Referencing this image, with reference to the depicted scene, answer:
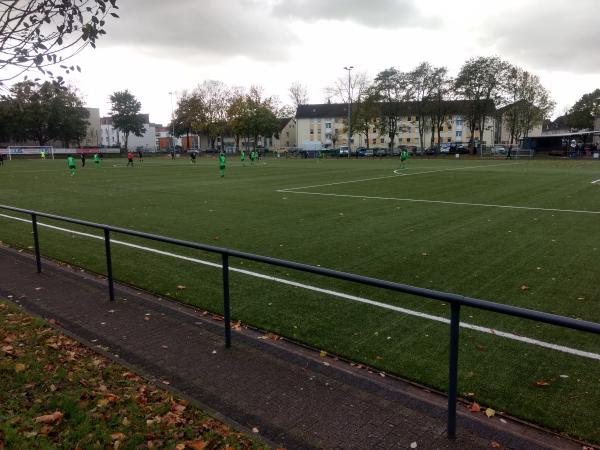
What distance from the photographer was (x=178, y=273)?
8195 millimetres

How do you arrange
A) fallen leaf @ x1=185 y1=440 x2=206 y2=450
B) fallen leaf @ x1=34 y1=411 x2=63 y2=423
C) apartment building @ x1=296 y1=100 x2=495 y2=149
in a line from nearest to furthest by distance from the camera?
fallen leaf @ x1=185 y1=440 x2=206 y2=450, fallen leaf @ x1=34 y1=411 x2=63 y2=423, apartment building @ x1=296 y1=100 x2=495 y2=149

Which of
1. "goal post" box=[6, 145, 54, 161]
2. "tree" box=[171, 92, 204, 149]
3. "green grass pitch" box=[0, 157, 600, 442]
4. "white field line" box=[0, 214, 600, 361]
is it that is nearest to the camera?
"green grass pitch" box=[0, 157, 600, 442]

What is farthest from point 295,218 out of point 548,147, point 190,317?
point 548,147

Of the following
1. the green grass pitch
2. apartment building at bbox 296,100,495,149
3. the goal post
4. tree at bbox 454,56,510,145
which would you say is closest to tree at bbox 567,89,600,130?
apartment building at bbox 296,100,495,149

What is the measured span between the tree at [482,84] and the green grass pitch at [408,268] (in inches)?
2139

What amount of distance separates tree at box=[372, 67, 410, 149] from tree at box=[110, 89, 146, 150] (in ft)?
181

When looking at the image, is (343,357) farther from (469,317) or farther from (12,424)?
(12,424)

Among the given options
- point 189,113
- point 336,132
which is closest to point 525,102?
point 336,132

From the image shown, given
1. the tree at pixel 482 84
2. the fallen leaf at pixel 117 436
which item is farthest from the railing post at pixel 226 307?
the tree at pixel 482 84

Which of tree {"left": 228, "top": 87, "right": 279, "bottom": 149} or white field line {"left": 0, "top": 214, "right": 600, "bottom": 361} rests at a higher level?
tree {"left": 228, "top": 87, "right": 279, "bottom": 149}

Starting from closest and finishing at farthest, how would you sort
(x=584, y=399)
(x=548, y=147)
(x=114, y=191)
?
(x=584, y=399)
(x=114, y=191)
(x=548, y=147)

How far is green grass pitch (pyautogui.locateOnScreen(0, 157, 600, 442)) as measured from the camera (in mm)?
4633

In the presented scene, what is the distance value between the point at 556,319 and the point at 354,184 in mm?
22960

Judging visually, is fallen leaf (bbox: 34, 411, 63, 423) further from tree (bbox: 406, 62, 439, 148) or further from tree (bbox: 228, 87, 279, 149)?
tree (bbox: 228, 87, 279, 149)
